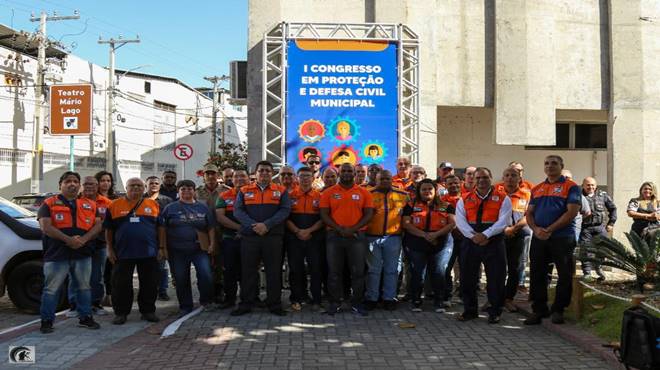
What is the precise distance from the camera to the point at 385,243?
7289mm

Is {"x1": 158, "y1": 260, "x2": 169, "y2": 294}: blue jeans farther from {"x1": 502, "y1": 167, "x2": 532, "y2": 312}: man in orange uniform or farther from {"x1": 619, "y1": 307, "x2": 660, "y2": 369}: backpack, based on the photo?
{"x1": 619, "y1": 307, "x2": 660, "y2": 369}: backpack

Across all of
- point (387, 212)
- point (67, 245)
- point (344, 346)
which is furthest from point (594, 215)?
point (67, 245)

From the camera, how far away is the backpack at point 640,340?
4.14 metres

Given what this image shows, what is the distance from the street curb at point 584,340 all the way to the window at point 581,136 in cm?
1047

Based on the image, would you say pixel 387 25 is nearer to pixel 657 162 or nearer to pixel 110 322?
pixel 657 162

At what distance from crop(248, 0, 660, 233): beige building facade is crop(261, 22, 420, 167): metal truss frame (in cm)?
41

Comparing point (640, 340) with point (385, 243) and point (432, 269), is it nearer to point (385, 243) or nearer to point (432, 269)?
point (432, 269)

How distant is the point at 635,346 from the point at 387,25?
861 centimetres

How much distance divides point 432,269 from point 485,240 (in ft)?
3.56

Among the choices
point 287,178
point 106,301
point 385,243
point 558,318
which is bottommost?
point 106,301

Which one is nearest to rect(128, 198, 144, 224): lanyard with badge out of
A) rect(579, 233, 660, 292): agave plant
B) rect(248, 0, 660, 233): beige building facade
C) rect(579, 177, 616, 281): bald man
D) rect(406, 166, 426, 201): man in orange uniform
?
rect(406, 166, 426, 201): man in orange uniform

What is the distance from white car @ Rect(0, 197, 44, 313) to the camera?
7332mm

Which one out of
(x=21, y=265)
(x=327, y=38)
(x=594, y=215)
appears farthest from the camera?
(x=327, y=38)

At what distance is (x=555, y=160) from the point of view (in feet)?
21.0
